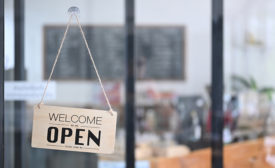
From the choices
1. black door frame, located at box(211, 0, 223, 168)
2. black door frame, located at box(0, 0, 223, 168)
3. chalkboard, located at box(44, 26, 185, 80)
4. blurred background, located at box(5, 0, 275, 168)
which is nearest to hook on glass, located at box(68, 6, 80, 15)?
blurred background, located at box(5, 0, 275, 168)

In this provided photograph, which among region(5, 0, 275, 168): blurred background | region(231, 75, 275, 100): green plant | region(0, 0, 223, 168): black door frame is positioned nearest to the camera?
region(0, 0, 223, 168): black door frame

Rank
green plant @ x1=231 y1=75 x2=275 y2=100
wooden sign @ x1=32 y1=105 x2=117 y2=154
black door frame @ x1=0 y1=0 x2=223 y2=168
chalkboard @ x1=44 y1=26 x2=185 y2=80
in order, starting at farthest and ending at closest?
chalkboard @ x1=44 y1=26 x2=185 y2=80 < green plant @ x1=231 y1=75 x2=275 y2=100 < black door frame @ x1=0 y1=0 x2=223 y2=168 < wooden sign @ x1=32 y1=105 x2=117 y2=154

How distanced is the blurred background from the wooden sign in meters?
0.61

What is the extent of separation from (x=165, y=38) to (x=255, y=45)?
97cm

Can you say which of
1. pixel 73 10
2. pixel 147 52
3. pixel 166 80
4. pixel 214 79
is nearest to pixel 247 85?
pixel 166 80

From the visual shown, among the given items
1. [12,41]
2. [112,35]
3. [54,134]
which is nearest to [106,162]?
[12,41]

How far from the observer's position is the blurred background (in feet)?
6.39

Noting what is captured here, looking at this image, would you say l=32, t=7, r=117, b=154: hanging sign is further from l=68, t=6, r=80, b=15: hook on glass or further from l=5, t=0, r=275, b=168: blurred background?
l=5, t=0, r=275, b=168: blurred background

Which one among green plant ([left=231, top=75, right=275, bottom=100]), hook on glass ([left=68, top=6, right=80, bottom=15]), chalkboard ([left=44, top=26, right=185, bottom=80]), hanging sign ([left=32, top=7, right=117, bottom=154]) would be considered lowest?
hanging sign ([left=32, top=7, right=117, bottom=154])

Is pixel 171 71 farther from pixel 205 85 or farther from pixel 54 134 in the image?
pixel 54 134

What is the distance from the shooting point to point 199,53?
177 inches

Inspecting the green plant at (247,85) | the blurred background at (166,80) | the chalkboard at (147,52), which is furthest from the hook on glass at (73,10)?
the chalkboard at (147,52)

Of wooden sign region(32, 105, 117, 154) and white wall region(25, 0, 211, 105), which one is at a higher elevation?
white wall region(25, 0, 211, 105)

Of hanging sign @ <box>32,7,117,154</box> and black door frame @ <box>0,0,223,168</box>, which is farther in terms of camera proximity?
black door frame @ <box>0,0,223,168</box>
